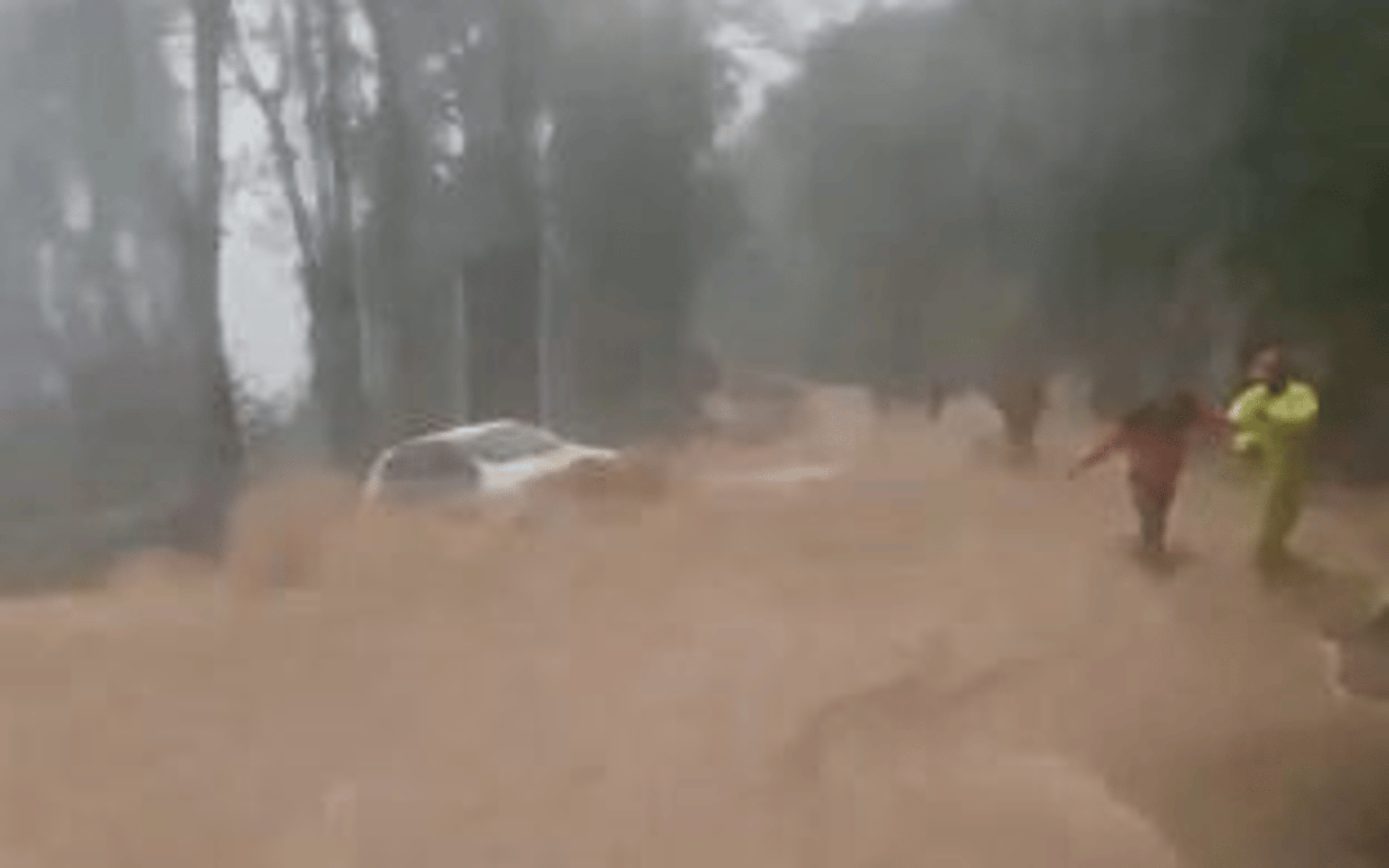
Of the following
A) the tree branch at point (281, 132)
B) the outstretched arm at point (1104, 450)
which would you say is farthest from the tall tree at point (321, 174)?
the outstretched arm at point (1104, 450)

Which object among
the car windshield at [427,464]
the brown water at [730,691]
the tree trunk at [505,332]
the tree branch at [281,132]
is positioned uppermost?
the tree branch at [281,132]

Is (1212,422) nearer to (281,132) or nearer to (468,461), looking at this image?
(468,461)

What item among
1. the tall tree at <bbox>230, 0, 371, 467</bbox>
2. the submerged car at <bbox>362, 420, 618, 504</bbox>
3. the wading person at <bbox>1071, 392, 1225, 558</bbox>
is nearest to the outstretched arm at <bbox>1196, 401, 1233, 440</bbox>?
the wading person at <bbox>1071, 392, 1225, 558</bbox>

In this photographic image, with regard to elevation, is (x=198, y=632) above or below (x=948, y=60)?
below

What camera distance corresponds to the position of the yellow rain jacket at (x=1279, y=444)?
3.33 feet

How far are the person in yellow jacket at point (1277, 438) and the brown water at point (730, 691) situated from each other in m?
0.02

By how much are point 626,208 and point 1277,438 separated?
0.37m

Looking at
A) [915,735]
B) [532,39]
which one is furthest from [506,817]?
[532,39]

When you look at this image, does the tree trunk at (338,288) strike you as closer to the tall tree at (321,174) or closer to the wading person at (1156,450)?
the tall tree at (321,174)

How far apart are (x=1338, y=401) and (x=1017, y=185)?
21cm

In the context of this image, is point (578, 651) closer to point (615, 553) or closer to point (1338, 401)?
point (615, 553)

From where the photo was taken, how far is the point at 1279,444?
1.02 metres

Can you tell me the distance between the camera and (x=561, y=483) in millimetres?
1016

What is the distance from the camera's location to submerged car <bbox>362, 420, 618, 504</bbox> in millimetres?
1003
